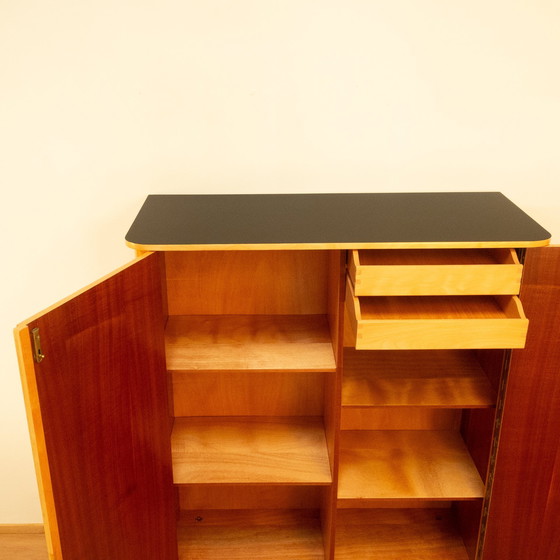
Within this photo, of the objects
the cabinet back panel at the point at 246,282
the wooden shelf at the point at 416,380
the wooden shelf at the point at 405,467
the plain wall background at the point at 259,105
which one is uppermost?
the plain wall background at the point at 259,105

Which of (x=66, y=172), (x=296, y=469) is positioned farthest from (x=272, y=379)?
(x=66, y=172)

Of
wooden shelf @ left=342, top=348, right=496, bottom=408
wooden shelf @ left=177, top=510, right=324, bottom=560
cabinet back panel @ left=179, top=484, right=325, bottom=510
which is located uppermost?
wooden shelf @ left=342, top=348, right=496, bottom=408

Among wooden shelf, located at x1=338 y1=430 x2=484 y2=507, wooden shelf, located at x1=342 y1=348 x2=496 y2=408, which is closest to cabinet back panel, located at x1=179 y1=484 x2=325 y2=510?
wooden shelf, located at x1=338 y1=430 x2=484 y2=507

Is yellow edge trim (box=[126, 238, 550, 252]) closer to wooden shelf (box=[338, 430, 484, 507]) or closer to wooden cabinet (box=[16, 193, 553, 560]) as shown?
wooden cabinet (box=[16, 193, 553, 560])

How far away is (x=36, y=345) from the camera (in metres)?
1.17

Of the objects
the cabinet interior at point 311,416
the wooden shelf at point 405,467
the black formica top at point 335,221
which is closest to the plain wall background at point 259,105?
the black formica top at point 335,221

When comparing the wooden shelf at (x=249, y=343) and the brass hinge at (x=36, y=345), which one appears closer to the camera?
Answer: the brass hinge at (x=36, y=345)

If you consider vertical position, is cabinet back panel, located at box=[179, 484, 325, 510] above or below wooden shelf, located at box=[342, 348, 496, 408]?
below

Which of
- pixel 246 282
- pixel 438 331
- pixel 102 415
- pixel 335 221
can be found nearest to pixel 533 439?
pixel 438 331

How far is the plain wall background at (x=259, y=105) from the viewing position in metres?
1.80

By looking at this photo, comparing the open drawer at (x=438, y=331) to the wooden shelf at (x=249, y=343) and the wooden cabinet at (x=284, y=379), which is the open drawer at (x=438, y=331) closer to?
the wooden cabinet at (x=284, y=379)

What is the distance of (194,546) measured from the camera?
84.4 inches

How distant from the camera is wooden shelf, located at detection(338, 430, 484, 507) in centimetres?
192

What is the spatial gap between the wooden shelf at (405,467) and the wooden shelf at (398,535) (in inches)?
7.8
